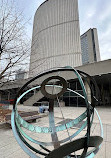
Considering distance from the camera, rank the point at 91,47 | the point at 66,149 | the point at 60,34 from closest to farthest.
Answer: the point at 66,149 → the point at 60,34 → the point at 91,47

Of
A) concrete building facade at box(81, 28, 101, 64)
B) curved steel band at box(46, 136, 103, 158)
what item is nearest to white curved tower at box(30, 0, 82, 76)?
concrete building facade at box(81, 28, 101, 64)

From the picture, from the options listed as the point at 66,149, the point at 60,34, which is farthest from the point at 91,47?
the point at 66,149

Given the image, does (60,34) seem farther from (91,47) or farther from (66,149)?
(66,149)

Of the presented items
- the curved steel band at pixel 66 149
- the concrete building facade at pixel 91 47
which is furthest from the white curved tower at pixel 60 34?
the curved steel band at pixel 66 149

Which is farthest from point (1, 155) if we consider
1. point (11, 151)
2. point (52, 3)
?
point (52, 3)

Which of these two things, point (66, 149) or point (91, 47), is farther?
point (91, 47)

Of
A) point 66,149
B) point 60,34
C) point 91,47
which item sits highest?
point 60,34

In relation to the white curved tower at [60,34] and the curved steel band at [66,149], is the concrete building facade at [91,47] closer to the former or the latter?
the white curved tower at [60,34]

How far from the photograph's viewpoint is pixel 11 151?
116 inches

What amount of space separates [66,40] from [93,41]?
1345 centimetres

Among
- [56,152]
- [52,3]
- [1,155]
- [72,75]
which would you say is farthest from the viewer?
[52,3]

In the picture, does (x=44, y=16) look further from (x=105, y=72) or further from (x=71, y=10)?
(x=105, y=72)

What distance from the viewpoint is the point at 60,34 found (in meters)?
26.5

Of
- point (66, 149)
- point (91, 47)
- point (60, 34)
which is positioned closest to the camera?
point (66, 149)
